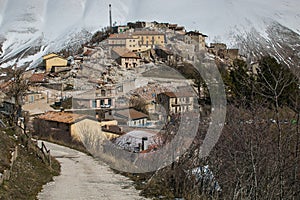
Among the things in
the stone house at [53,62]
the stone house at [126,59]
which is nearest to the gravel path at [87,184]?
the stone house at [126,59]

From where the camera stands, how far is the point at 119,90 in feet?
82.2

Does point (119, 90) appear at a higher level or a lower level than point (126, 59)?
lower

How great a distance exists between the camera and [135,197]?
6551 millimetres

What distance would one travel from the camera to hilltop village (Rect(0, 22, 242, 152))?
14969 mm

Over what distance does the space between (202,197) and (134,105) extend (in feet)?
50.7

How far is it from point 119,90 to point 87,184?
17856 millimetres

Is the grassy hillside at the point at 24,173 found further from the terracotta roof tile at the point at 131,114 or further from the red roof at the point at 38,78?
the red roof at the point at 38,78

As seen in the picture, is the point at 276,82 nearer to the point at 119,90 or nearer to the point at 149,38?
the point at 119,90

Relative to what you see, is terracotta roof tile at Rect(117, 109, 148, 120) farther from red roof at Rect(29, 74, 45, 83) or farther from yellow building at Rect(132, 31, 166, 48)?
yellow building at Rect(132, 31, 166, 48)

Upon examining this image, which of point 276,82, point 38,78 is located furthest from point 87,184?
point 38,78

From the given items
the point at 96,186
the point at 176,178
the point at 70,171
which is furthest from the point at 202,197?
the point at 70,171

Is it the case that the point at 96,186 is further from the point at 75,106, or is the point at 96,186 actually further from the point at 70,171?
the point at 75,106

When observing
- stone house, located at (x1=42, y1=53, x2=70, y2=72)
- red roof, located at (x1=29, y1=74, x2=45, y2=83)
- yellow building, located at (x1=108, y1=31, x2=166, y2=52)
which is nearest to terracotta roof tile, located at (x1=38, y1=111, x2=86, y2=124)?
red roof, located at (x1=29, y1=74, x2=45, y2=83)

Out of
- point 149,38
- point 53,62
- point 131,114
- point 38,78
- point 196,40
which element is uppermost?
point 196,40
